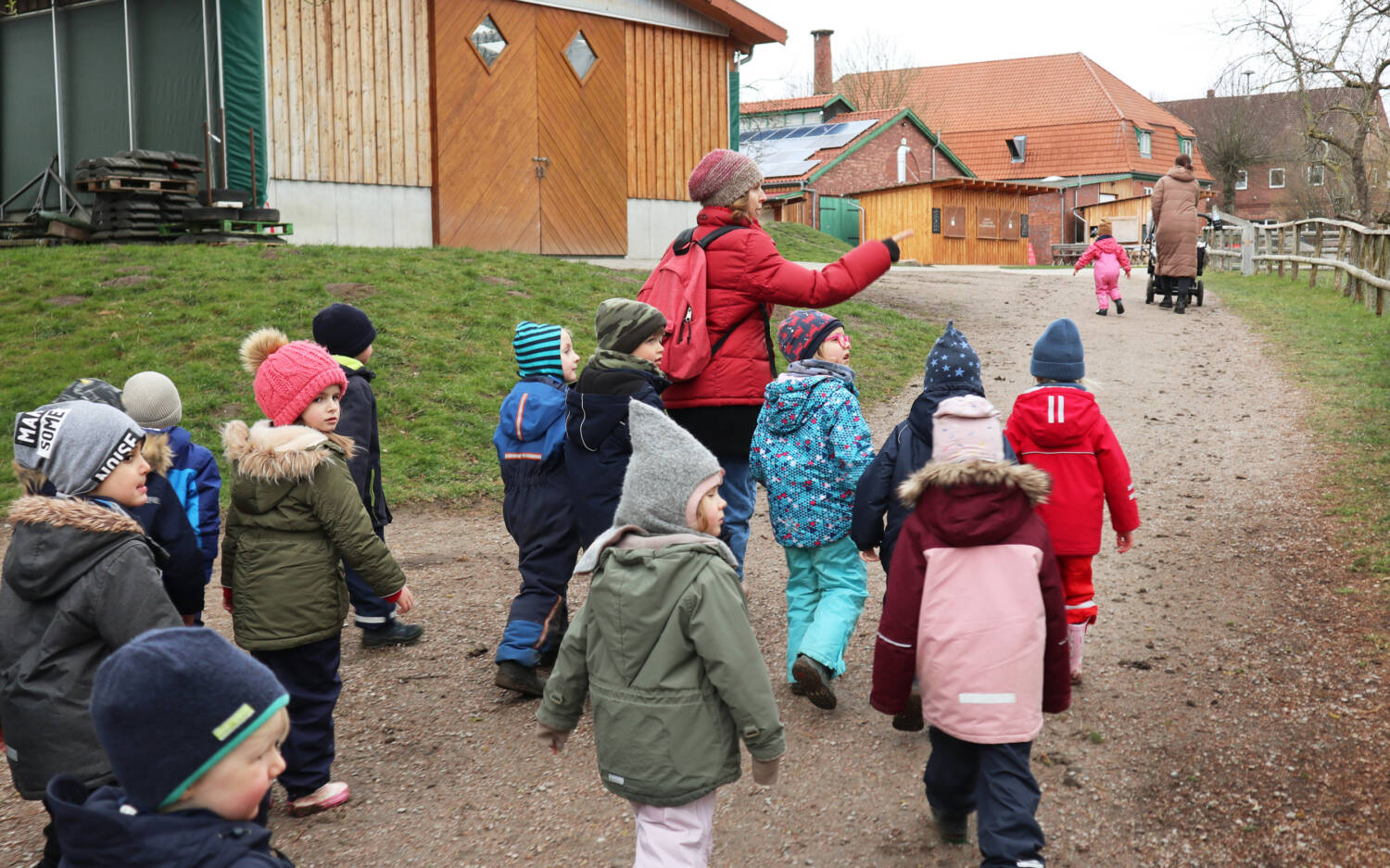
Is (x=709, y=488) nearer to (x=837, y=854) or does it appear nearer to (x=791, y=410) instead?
(x=837, y=854)

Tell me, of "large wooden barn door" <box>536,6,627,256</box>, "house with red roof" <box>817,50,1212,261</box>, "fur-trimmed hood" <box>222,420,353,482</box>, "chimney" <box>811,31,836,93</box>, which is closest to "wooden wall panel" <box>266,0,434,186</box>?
"large wooden barn door" <box>536,6,627,256</box>

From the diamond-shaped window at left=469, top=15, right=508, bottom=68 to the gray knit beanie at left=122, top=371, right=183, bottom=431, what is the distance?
12.6m

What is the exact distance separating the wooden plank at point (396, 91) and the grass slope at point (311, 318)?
176cm

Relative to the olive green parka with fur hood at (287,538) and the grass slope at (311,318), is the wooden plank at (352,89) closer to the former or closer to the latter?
the grass slope at (311,318)

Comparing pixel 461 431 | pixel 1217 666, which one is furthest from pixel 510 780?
pixel 461 431

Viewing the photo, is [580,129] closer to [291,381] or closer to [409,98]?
[409,98]

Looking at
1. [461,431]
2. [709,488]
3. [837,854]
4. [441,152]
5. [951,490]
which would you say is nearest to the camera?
[709,488]

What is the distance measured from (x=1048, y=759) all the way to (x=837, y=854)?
1.00 meters

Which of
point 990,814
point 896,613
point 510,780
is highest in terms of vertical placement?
point 896,613

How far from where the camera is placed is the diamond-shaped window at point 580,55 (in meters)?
17.1

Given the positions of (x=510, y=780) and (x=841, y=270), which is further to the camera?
(x=841, y=270)

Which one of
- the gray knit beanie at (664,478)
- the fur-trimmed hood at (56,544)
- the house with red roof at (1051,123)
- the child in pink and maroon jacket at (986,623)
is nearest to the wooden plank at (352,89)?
the fur-trimmed hood at (56,544)

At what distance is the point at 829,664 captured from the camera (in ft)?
15.5

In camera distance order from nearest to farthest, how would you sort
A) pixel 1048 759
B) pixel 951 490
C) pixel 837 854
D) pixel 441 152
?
1. pixel 951 490
2. pixel 837 854
3. pixel 1048 759
4. pixel 441 152
